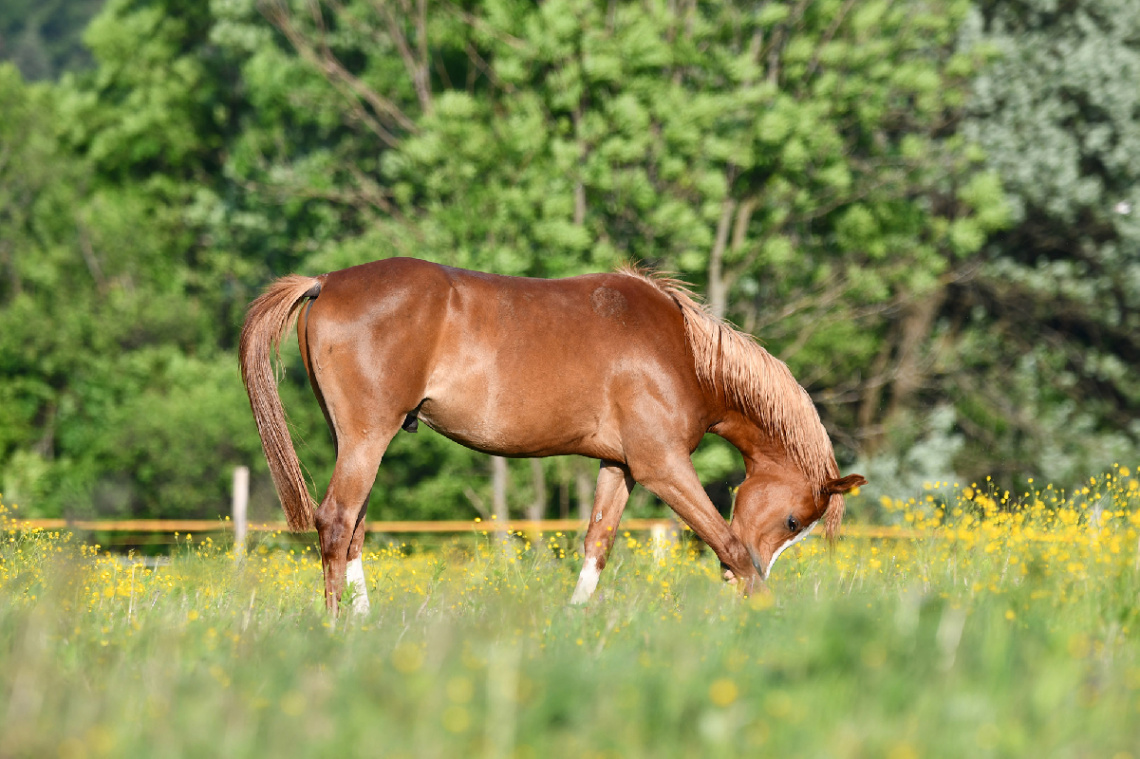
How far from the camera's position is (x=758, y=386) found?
20.6ft

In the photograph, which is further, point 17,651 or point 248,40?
point 248,40

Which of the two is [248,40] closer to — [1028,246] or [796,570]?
[1028,246]

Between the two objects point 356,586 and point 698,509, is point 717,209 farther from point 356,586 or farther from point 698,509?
point 356,586

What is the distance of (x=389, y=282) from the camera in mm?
5785

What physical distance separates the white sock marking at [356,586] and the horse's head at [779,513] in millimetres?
2199

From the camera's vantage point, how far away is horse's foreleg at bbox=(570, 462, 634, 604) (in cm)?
620

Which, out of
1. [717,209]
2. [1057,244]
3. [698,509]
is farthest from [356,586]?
[1057,244]

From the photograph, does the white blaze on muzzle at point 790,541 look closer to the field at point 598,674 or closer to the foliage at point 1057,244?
the field at point 598,674

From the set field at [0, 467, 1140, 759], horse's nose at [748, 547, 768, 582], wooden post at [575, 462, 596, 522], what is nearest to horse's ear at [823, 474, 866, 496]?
horse's nose at [748, 547, 768, 582]

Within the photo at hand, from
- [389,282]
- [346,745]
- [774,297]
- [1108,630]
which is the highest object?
[389,282]

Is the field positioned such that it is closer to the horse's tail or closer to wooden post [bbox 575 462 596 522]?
the horse's tail

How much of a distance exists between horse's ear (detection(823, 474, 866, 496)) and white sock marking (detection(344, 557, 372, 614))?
2.69 metres

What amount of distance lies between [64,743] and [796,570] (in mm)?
4680

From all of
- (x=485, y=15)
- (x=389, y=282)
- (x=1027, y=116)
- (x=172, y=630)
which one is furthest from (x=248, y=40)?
(x=172, y=630)
